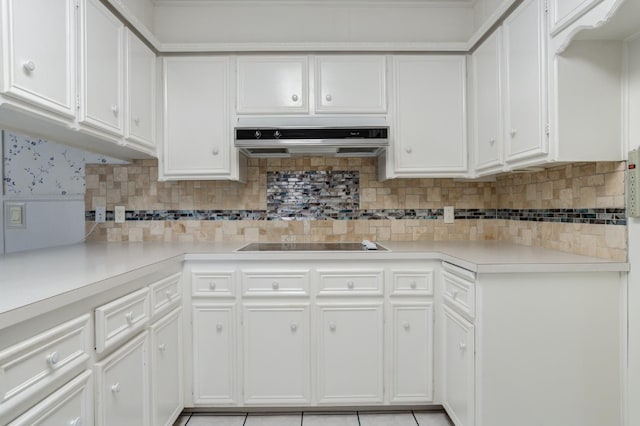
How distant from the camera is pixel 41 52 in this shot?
129 centimetres

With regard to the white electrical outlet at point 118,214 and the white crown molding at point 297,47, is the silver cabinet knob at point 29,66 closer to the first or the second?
the white crown molding at point 297,47

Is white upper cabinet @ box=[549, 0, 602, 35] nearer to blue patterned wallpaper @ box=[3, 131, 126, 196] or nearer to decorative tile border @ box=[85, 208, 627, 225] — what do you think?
decorative tile border @ box=[85, 208, 627, 225]

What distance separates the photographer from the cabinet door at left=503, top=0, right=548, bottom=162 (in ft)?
5.13

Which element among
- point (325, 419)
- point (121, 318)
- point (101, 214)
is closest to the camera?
point (121, 318)

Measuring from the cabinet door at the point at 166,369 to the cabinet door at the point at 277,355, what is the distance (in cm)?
35

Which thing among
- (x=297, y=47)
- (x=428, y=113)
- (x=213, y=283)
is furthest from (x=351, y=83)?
(x=213, y=283)

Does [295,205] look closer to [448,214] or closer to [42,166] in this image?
[448,214]

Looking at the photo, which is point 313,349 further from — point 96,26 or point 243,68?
point 96,26

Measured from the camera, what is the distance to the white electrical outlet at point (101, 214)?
2.50 meters

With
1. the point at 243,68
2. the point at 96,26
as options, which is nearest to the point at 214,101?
the point at 243,68

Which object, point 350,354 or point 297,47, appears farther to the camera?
point 297,47

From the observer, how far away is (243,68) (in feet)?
7.34

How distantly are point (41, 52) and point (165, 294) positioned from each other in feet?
3.58

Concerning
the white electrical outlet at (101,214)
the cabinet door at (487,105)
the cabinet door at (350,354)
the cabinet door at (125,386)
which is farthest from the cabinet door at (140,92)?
the cabinet door at (487,105)
